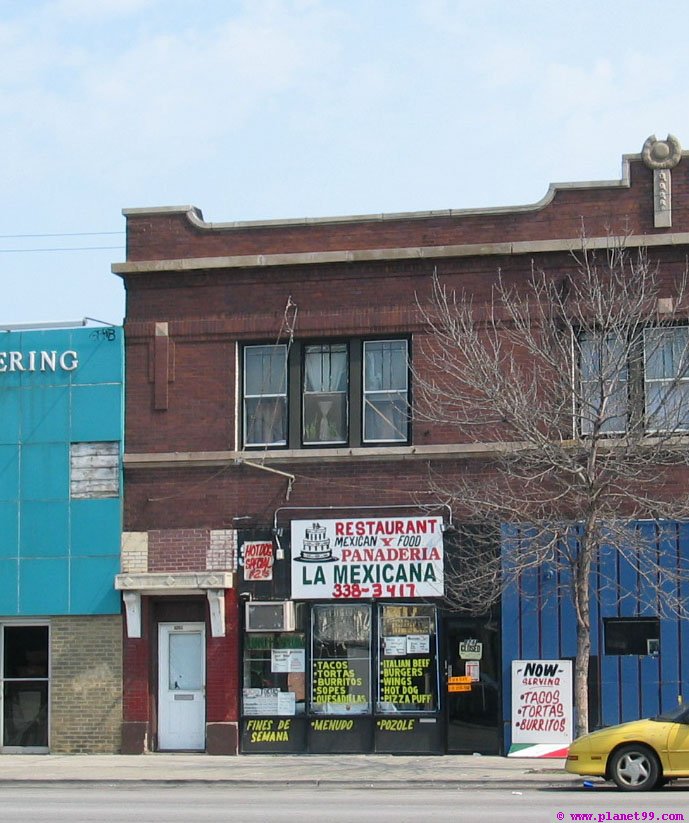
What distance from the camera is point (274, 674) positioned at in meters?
24.1

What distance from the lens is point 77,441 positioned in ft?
82.2

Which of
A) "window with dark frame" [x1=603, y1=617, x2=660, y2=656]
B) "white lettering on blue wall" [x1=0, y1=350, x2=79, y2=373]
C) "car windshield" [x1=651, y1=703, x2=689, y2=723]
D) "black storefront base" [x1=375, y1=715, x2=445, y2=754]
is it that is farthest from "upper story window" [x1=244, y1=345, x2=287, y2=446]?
"car windshield" [x1=651, y1=703, x2=689, y2=723]

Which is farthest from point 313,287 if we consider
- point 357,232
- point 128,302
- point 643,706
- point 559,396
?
point 643,706

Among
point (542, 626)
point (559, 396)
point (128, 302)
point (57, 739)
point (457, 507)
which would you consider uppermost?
point (128, 302)

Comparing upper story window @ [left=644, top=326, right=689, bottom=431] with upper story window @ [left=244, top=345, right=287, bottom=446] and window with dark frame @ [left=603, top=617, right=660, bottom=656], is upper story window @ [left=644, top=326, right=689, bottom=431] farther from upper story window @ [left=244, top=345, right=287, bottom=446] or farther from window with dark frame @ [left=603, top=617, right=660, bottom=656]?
upper story window @ [left=244, top=345, right=287, bottom=446]

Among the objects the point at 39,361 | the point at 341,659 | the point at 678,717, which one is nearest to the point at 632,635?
the point at 341,659

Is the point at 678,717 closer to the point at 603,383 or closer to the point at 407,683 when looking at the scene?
the point at 603,383

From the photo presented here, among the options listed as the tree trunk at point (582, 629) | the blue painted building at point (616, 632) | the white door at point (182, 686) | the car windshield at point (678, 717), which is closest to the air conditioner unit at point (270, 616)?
the white door at point (182, 686)

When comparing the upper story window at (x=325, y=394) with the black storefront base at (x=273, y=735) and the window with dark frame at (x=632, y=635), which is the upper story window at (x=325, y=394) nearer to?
the black storefront base at (x=273, y=735)

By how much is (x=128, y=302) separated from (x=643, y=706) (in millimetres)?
10414

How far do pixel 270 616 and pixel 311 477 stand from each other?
2.26 meters

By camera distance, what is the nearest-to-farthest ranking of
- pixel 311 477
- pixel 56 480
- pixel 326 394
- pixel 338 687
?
pixel 338 687 → pixel 311 477 → pixel 326 394 → pixel 56 480

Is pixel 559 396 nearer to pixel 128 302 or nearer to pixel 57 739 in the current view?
pixel 128 302

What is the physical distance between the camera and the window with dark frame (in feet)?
74.8
